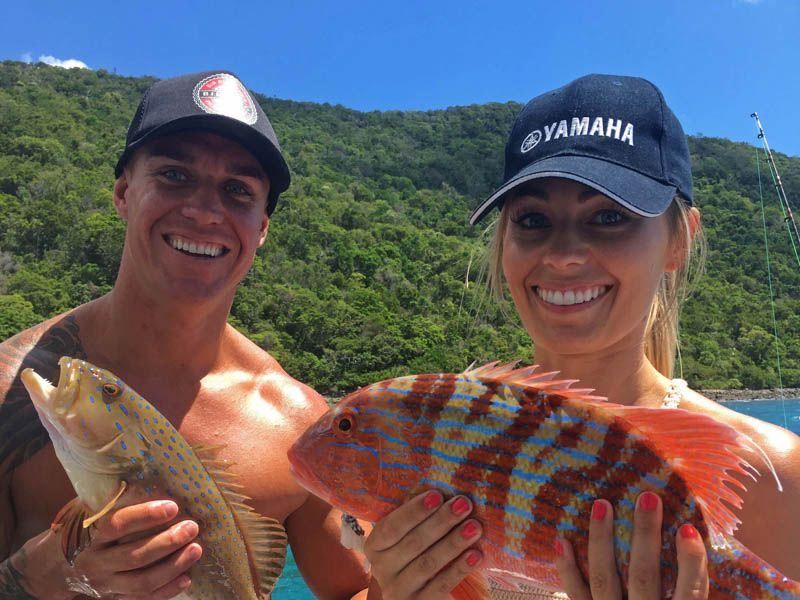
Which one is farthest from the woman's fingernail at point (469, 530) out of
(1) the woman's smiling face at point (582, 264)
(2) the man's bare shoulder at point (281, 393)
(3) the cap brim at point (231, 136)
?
(3) the cap brim at point (231, 136)

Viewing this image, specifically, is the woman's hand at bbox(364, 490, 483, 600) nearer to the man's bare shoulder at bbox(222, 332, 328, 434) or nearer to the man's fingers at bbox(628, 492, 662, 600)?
the man's fingers at bbox(628, 492, 662, 600)

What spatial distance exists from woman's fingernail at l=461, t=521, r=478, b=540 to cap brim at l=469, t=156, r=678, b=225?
4.18 feet

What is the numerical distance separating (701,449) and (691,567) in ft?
1.09

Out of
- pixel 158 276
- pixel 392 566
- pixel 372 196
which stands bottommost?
pixel 392 566

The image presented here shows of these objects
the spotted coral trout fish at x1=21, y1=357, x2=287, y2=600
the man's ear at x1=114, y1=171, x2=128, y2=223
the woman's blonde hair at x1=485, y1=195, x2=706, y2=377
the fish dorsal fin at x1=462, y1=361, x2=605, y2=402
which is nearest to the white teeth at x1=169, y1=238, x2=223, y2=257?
the man's ear at x1=114, y1=171, x2=128, y2=223

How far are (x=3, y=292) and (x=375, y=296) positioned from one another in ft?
106

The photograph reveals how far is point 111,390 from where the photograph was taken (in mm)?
2414

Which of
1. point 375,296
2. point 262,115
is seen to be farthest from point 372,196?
point 262,115

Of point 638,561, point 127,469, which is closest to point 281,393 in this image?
point 127,469

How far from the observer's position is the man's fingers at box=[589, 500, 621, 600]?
172 cm

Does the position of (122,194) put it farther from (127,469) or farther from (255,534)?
(255,534)

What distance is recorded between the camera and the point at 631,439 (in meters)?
1.77

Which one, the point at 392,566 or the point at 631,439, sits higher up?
the point at 631,439

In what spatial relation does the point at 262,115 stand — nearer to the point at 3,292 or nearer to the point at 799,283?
the point at 3,292
